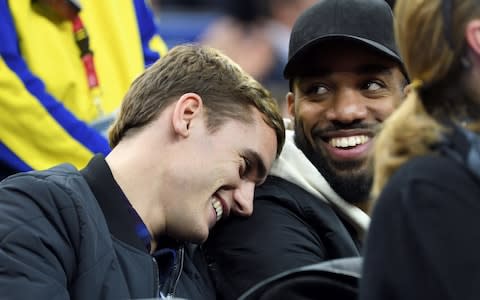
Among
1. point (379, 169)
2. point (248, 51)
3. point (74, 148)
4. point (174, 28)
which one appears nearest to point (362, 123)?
point (74, 148)

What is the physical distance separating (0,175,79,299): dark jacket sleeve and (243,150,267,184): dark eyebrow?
608mm

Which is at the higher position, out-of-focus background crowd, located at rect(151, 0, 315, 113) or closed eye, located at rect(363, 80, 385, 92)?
closed eye, located at rect(363, 80, 385, 92)

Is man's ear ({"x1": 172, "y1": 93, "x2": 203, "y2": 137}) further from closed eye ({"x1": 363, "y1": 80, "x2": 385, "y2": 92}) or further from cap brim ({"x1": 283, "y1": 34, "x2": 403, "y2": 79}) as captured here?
closed eye ({"x1": 363, "y1": 80, "x2": 385, "y2": 92})

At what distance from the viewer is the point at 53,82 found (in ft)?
11.9

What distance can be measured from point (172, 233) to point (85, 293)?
0.44 metres

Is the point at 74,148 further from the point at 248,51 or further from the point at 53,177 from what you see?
the point at 248,51

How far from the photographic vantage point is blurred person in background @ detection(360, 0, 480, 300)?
5.62 ft

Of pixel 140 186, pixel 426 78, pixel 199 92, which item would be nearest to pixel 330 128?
pixel 199 92

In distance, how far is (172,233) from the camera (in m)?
2.87

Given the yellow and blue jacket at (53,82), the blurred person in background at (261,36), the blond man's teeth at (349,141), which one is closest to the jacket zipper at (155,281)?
the blond man's teeth at (349,141)

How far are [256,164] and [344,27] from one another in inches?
18.7

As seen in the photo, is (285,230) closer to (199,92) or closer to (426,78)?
(199,92)

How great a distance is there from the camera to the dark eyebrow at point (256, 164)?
9.78 ft

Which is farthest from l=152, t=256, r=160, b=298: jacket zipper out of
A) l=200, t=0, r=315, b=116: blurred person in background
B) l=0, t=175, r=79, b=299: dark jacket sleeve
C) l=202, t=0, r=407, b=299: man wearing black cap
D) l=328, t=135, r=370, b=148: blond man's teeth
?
l=200, t=0, r=315, b=116: blurred person in background
